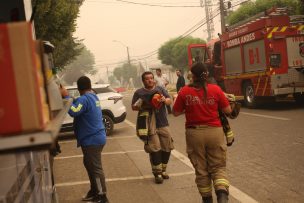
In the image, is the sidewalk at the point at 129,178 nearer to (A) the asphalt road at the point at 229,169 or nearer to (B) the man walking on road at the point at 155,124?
(A) the asphalt road at the point at 229,169

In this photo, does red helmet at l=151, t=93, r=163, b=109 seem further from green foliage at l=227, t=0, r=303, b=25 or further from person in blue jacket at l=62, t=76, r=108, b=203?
green foliage at l=227, t=0, r=303, b=25

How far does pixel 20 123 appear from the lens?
170 centimetres

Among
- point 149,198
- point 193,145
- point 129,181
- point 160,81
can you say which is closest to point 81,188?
point 129,181

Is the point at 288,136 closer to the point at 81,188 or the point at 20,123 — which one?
the point at 81,188

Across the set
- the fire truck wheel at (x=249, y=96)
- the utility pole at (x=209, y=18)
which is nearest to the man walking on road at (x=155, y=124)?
the fire truck wheel at (x=249, y=96)

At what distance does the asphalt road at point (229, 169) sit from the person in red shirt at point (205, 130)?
100 centimetres

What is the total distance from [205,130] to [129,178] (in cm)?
293

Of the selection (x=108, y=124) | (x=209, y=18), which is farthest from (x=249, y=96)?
(x=209, y=18)

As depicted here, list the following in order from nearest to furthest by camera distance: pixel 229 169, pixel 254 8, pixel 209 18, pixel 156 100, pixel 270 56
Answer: pixel 156 100, pixel 229 169, pixel 270 56, pixel 254 8, pixel 209 18

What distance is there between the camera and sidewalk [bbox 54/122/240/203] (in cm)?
625

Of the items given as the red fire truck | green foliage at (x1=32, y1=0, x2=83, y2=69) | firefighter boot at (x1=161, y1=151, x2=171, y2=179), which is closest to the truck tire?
the red fire truck

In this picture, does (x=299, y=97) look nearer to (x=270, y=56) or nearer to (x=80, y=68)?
(x=270, y=56)

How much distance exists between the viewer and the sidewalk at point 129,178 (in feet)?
20.5

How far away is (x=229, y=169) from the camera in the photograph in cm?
740
